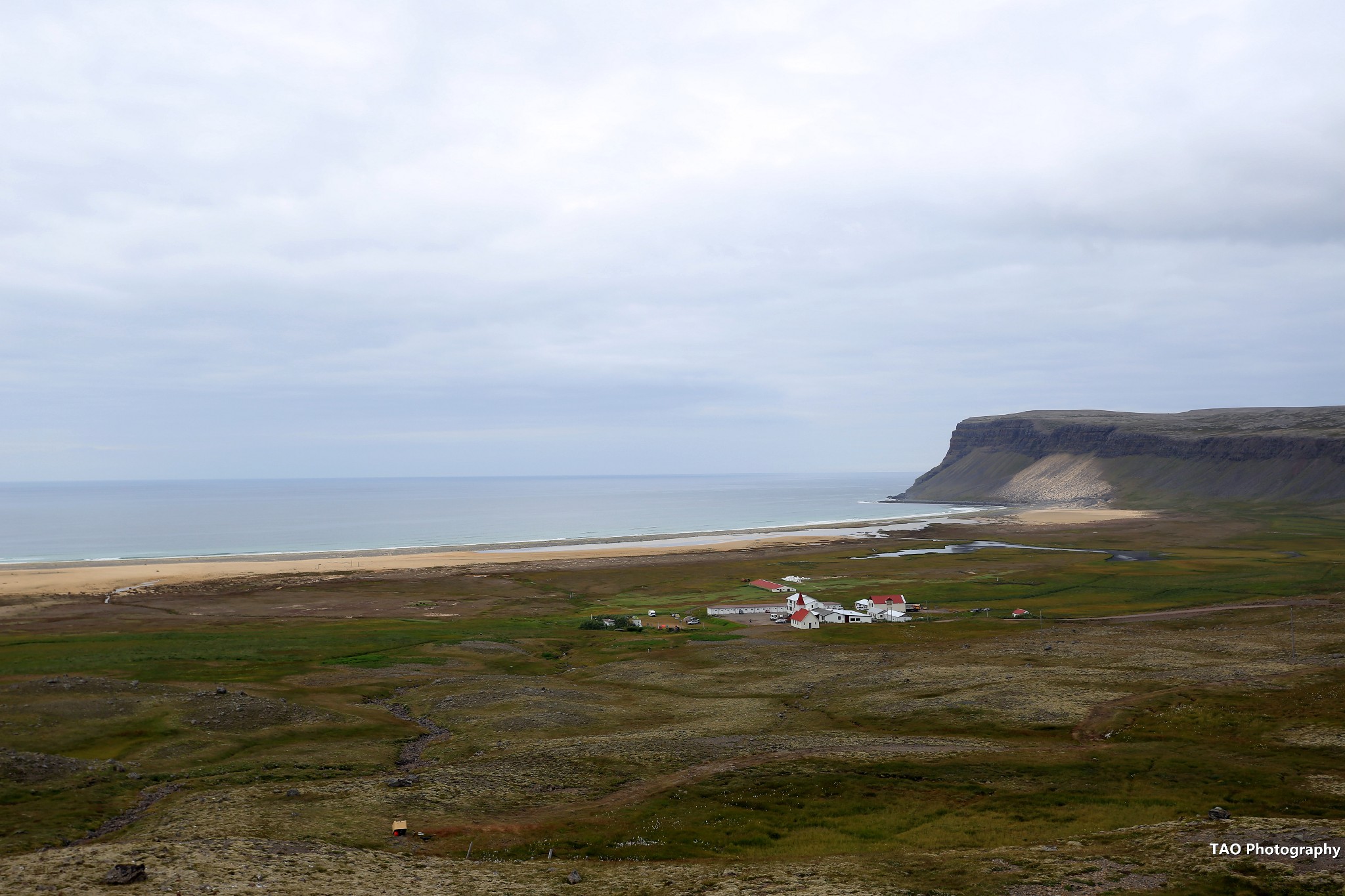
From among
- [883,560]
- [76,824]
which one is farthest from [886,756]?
[883,560]

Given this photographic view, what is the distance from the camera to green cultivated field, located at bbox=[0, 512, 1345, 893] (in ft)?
99.2

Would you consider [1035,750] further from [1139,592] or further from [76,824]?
[1139,592]

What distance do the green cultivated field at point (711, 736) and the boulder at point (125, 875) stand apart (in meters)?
5.08

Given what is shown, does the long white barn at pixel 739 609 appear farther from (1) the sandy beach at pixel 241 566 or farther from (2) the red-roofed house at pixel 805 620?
(1) the sandy beach at pixel 241 566

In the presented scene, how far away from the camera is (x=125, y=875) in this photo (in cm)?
2297

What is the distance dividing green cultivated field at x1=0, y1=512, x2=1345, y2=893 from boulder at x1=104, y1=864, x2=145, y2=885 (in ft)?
16.7

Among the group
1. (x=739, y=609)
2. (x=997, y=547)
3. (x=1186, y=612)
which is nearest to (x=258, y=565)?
(x=739, y=609)

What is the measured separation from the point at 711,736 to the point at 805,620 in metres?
51.0

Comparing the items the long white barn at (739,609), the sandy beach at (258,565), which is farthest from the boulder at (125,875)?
the sandy beach at (258,565)

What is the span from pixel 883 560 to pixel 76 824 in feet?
478

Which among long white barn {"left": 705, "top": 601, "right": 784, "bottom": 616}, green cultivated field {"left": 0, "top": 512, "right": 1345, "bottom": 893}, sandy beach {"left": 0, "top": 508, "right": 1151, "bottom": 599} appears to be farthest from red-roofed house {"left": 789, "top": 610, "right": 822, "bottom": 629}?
sandy beach {"left": 0, "top": 508, "right": 1151, "bottom": 599}

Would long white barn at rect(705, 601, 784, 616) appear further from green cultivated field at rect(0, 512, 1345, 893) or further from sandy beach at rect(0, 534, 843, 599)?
sandy beach at rect(0, 534, 843, 599)

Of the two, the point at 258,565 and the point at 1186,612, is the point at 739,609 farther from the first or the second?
the point at 258,565

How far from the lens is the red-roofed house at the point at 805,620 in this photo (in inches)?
3733
